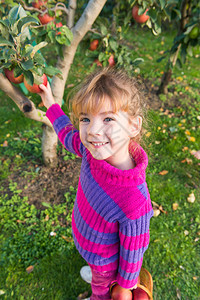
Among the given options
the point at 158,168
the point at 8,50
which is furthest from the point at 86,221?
the point at 158,168

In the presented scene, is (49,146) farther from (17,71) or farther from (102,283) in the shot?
(102,283)

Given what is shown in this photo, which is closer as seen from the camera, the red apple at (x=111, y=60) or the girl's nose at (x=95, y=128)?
the girl's nose at (x=95, y=128)

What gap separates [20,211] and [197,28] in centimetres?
273

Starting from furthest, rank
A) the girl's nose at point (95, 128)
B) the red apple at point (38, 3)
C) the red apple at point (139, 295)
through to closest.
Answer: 1. the red apple at point (38, 3)
2. the red apple at point (139, 295)
3. the girl's nose at point (95, 128)

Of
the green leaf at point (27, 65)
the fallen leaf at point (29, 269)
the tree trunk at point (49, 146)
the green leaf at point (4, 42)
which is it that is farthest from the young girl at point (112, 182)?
the tree trunk at point (49, 146)

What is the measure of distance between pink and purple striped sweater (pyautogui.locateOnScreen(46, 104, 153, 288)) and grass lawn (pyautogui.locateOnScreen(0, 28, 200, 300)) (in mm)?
741

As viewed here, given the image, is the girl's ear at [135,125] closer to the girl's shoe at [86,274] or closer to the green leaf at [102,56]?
the green leaf at [102,56]

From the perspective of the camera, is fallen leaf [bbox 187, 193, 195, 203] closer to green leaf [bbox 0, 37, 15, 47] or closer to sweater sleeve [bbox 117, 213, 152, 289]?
sweater sleeve [bbox 117, 213, 152, 289]

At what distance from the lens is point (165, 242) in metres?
2.15

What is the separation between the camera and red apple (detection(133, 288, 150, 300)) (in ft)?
3.98

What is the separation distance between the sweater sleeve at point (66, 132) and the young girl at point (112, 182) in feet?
0.52

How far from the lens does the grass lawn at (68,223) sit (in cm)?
187

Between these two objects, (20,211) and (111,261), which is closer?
(111,261)

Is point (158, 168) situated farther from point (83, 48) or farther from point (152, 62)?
point (152, 62)
